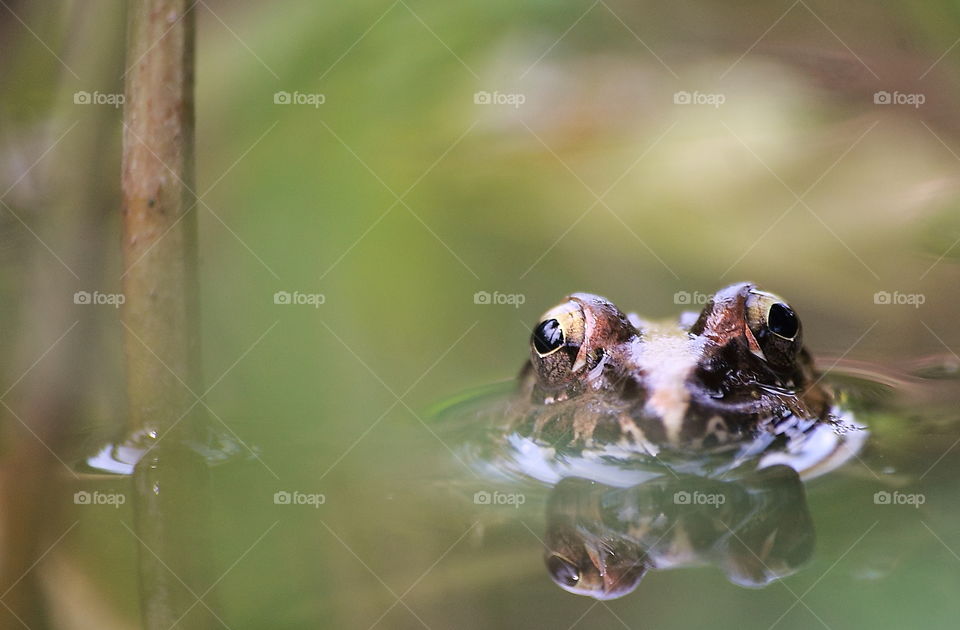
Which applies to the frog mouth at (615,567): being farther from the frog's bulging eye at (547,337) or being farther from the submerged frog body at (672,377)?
the frog's bulging eye at (547,337)

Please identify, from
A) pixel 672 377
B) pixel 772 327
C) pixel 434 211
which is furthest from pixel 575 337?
pixel 434 211

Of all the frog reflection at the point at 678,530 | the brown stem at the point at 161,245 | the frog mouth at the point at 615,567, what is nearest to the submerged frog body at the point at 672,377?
the frog reflection at the point at 678,530

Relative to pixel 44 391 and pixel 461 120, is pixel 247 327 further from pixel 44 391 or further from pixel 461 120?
pixel 461 120

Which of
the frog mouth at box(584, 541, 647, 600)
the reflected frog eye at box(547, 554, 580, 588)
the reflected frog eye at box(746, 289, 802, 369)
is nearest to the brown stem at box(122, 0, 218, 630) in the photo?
the reflected frog eye at box(547, 554, 580, 588)

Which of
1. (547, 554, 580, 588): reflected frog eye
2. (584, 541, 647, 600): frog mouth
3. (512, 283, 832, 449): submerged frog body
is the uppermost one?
(512, 283, 832, 449): submerged frog body

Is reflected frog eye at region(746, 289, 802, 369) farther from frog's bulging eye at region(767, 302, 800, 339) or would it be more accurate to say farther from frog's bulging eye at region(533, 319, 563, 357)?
frog's bulging eye at region(533, 319, 563, 357)

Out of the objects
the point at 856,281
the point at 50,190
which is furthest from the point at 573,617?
the point at 50,190

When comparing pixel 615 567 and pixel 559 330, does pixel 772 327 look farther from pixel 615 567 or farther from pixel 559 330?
pixel 615 567

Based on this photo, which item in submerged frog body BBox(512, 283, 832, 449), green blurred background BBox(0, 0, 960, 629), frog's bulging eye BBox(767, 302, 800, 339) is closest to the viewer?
submerged frog body BBox(512, 283, 832, 449)
